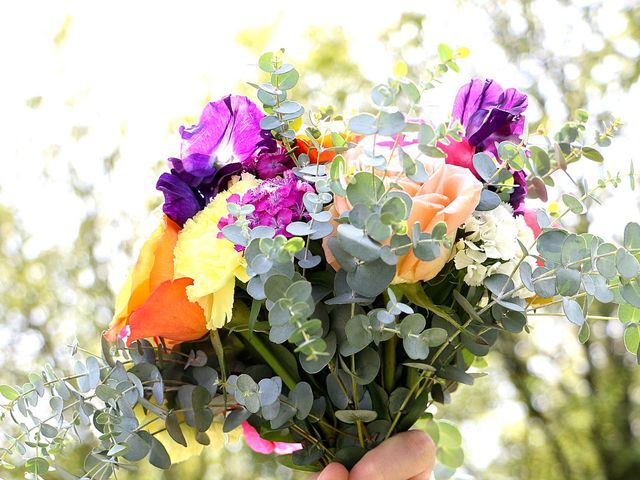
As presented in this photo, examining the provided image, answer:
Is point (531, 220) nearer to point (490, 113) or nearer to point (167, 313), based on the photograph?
point (490, 113)

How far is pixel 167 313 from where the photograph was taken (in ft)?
2.53

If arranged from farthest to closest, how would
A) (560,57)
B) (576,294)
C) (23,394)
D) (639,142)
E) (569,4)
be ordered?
(560,57) < (569,4) < (639,142) < (23,394) < (576,294)

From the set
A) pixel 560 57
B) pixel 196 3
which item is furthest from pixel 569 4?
pixel 196 3

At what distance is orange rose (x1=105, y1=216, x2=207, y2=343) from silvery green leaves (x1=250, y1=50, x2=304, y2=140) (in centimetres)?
15

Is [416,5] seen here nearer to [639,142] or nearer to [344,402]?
[639,142]

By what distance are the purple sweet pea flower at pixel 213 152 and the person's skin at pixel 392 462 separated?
311 millimetres

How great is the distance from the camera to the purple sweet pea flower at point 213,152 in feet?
2.58

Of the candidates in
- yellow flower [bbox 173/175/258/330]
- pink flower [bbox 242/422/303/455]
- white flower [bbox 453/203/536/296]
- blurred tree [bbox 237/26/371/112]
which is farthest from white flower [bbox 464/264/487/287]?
blurred tree [bbox 237/26/371/112]

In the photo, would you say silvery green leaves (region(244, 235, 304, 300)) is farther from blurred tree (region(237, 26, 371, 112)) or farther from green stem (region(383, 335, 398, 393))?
blurred tree (region(237, 26, 371, 112))

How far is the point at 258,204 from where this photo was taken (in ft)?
2.39

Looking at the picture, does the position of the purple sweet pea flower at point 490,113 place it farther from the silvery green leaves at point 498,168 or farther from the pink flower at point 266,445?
the pink flower at point 266,445

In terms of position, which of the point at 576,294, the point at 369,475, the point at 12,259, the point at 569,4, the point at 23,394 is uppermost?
the point at 576,294

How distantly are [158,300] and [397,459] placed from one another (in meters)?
0.30

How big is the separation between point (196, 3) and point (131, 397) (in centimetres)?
364
